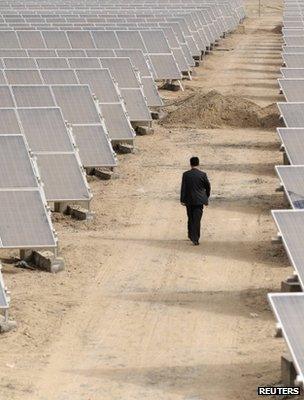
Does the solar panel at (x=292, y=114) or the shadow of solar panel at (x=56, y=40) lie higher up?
the shadow of solar panel at (x=56, y=40)

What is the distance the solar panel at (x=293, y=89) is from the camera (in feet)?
101

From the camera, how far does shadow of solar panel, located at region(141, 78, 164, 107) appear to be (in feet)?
110

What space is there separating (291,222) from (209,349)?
207 centimetres

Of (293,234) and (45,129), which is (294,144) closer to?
(45,129)

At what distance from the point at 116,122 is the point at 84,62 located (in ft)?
17.4

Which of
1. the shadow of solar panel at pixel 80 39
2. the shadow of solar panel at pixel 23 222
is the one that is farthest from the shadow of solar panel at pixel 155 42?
the shadow of solar panel at pixel 23 222

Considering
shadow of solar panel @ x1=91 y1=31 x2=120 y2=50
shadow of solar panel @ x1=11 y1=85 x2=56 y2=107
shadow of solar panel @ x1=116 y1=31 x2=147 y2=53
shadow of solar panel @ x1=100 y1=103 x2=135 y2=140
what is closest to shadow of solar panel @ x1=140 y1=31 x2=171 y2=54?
shadow of solar panel @ x1=116 y1=31 x2=147 y2=53

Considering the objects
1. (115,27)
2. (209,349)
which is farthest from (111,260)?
(115,27)

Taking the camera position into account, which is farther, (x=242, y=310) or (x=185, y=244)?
(x=185, y=244)

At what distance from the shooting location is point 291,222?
15.6 meters

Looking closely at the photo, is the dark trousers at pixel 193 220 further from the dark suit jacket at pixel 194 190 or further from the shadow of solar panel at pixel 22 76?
the shadow of solar panel at pixel 22 76

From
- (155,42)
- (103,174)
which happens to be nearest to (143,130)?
(103,174)

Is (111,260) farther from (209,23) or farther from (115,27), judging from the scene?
(209,23)

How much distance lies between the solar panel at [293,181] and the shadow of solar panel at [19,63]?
1382 centimetres
